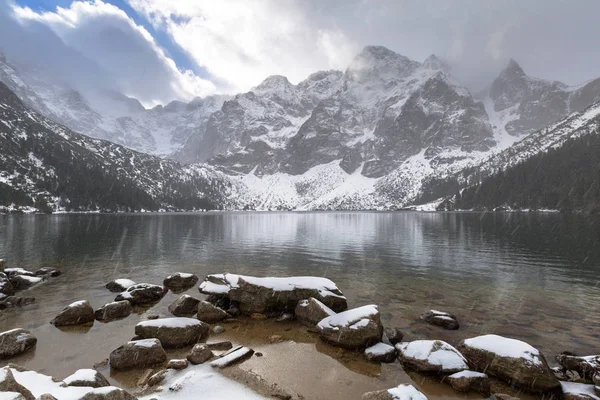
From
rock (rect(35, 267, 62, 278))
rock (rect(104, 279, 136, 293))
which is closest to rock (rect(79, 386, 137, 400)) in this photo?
rock (rect(104, 279, 136, 293))

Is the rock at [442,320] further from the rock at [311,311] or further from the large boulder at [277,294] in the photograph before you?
the rock at [311,311]

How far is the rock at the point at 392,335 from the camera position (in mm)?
17656

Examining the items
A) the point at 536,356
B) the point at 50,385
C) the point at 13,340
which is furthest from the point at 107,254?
the point at 536,356

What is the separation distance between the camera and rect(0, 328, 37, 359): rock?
604 inches

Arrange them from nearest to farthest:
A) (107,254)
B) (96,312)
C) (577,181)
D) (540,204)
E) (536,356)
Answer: (536,356) → (96,312) → (107,254) → (577,181) → (540,204)

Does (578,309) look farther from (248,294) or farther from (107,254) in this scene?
(107,254)

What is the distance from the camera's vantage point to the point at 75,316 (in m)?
19.8

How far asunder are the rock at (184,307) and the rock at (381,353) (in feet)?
42.3

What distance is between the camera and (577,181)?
512 feet

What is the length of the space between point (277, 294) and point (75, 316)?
12.6m

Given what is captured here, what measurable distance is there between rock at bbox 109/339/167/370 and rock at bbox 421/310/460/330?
52.3ft

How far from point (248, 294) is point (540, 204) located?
20391 cm

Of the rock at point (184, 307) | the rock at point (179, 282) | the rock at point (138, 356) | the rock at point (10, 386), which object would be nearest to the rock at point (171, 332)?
the rock at point (138, 356)

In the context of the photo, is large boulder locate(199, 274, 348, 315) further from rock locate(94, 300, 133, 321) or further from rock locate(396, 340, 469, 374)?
rock locate(396, 340, 469, 374)
